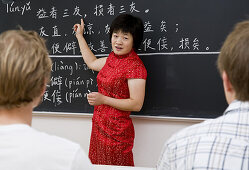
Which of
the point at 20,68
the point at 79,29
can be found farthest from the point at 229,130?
the point at 79,29

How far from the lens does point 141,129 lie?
2420 mm

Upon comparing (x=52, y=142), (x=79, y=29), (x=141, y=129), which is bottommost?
(x=141, y=129)

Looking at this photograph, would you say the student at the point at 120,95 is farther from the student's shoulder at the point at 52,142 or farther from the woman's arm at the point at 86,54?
the student's shoulder at the point at 52,142

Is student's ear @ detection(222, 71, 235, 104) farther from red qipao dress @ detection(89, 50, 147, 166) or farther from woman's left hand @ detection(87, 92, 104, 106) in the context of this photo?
woman's left hand @ detection(87, 92, 104, 106)

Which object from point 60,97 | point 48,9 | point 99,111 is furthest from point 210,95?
point 48,9

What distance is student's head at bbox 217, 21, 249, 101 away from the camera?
838 mm

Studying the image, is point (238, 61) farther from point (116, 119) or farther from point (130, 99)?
point (116, 119)

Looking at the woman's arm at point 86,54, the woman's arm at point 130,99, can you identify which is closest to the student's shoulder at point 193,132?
the woman's arm at point 130,99

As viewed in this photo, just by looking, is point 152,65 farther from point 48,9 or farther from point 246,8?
point 48,9

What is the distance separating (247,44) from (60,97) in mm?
2043

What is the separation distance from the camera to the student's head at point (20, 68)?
0.80 m

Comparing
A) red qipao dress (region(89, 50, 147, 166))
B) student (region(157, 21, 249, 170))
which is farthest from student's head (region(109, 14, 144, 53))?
student (region(157, 21, 249, 170))

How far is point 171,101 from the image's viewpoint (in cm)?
229

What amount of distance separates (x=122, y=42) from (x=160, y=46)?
337 millimetres
